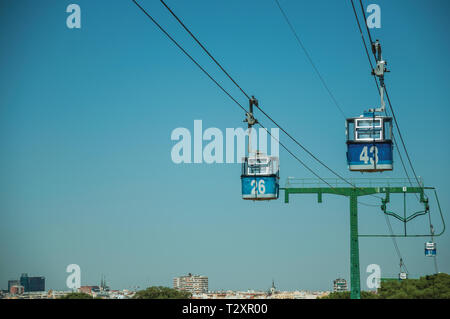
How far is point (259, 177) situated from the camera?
30766 mm

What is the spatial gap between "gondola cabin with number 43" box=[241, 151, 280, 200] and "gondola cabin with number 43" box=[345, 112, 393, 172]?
4.43 metres

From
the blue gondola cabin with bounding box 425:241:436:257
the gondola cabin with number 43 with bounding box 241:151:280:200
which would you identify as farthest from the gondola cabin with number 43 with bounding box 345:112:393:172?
the blue gondola cabin with bounding box 425:241:436:257

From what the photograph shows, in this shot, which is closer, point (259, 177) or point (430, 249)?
point (259, 177)

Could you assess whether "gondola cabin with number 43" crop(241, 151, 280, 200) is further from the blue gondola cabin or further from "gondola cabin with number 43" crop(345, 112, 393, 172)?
the blue gondola cabin

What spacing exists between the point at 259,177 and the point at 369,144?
18.2 feet

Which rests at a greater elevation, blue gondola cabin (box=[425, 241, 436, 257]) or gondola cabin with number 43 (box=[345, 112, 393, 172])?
gondola cabin with number 43 (box=[345, 112, 393, 172])

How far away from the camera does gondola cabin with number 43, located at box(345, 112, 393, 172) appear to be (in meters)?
27.0

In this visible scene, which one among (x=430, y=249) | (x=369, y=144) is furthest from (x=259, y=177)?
(x=430, y=249)

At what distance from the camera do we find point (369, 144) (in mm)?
27203

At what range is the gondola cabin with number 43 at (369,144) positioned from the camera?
27047 millimetres

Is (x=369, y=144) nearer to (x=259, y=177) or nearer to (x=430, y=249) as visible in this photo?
(x=259, y=177)

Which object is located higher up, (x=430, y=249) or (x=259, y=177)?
(x=259, y=177)
